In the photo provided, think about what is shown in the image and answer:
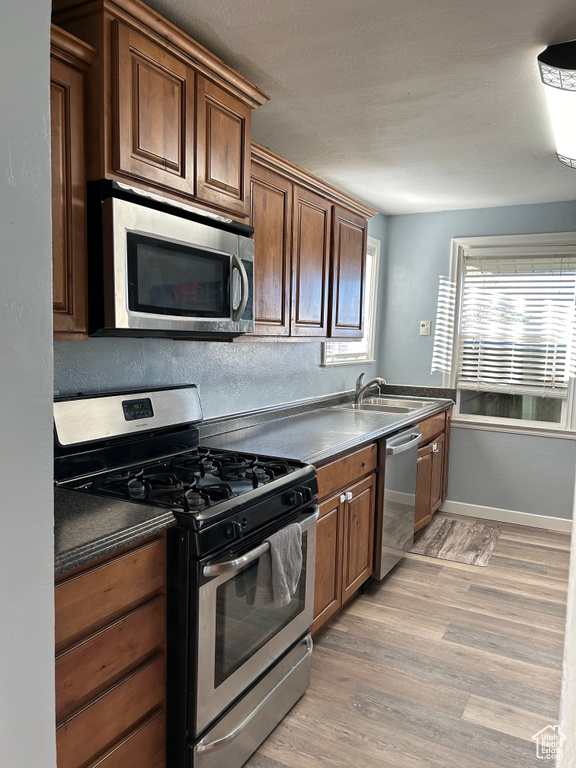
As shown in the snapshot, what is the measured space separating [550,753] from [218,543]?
140cm

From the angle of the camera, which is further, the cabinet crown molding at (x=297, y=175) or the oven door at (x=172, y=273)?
the cabinet crown molding at (x=297, y=175)

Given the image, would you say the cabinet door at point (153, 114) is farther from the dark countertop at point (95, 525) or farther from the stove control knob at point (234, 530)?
the stove control knob at point (234, 530)

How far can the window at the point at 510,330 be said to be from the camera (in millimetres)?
4207

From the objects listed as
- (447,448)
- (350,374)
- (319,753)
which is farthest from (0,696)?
(447,448)

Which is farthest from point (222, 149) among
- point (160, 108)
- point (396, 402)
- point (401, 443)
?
point (396, 402)

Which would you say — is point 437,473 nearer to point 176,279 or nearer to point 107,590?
point 176,279

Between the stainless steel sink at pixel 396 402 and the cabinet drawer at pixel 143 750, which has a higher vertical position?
the stainless steel sink at pixel 396 402

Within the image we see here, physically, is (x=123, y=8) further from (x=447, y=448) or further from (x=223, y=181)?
(x=447, y=448)

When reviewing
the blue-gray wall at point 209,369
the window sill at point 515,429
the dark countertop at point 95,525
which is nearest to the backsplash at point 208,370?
the blue-gray wall at point 209,369

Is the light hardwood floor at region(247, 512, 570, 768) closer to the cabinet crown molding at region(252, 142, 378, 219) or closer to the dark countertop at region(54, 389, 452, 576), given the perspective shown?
the dark countertop at region(54, 389, 452, 576)

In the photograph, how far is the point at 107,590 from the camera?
1.33 metres

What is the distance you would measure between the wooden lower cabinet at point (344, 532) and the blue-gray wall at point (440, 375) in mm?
1794

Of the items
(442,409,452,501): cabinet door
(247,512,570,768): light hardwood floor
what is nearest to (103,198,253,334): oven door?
(247,512,570,768): light hardwood floor

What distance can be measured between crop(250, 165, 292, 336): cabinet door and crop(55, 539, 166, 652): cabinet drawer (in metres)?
1.25
